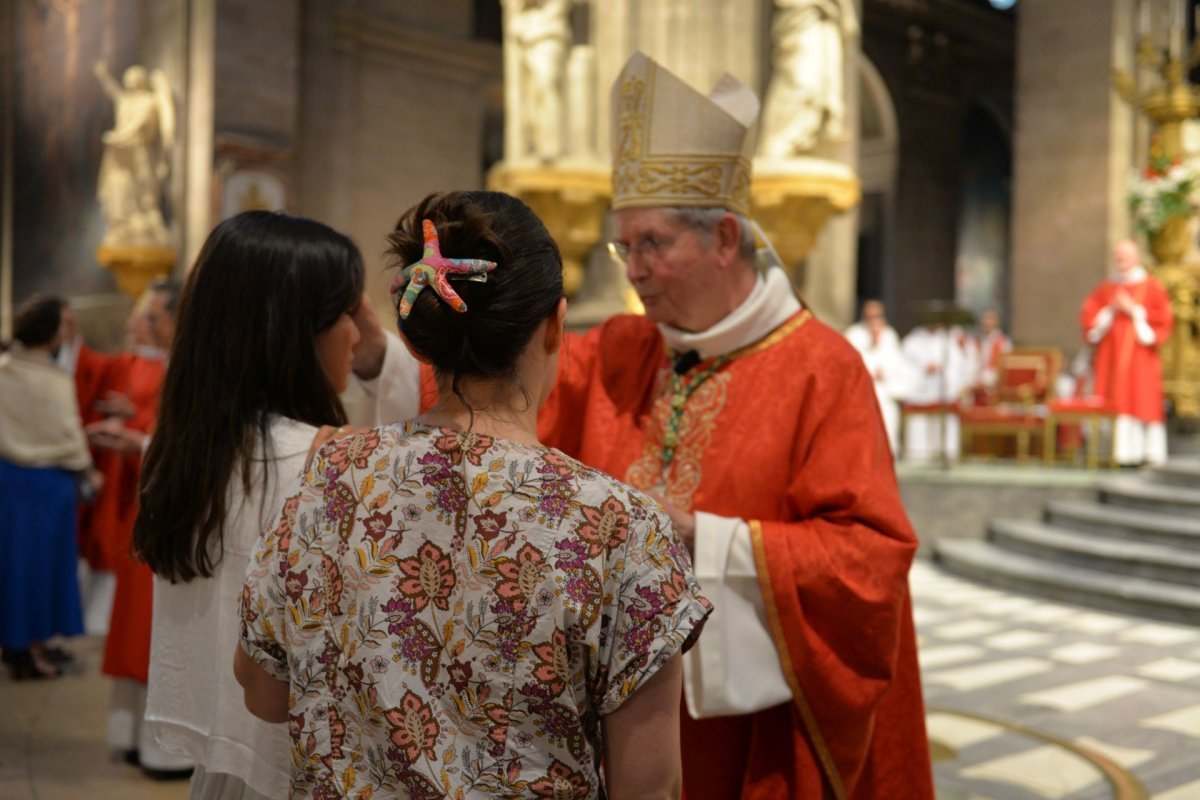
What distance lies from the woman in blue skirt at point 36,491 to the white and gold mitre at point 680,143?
371cm

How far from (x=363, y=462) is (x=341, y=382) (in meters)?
0.70

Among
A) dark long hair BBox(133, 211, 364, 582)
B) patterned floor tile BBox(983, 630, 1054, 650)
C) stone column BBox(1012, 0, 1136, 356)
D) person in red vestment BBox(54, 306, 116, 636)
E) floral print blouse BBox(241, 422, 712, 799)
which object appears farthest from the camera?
stone column BBox(1012, 0, 1136, 356)

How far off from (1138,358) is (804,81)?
4988 millimetres

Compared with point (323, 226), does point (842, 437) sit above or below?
below

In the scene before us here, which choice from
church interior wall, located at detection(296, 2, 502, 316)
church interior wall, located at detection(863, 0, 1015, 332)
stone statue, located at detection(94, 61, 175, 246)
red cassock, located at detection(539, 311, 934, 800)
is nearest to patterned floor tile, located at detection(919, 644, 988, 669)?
red cassock, located at detection(539, 311, 934, 800)

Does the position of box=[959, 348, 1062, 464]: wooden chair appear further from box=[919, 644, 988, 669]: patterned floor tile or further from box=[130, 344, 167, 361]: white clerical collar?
box=[130, 344, 167, 361]: white clerical collar

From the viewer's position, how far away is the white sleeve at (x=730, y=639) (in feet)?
7.08

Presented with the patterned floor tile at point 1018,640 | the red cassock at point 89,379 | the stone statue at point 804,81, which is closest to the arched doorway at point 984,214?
the stone statue at point 804,81

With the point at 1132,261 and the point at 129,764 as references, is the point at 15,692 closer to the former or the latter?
the point at 129,764

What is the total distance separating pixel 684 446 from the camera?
2504mm

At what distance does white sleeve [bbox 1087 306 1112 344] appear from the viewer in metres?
10.8

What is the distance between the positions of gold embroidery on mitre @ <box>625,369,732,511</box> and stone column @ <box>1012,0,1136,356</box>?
13308 millimetres

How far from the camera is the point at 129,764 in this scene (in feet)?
13.5

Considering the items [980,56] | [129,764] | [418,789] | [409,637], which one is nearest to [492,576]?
[409,637]
